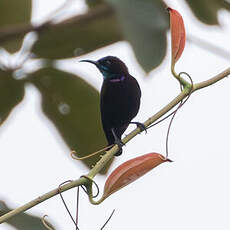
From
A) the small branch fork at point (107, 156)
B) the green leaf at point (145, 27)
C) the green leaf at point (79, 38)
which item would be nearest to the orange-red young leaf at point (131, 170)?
the small branch fork at point (107, 156)

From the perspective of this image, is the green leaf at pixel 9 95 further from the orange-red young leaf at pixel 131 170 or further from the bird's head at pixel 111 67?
the orange-red young leaf at pixel 131 170

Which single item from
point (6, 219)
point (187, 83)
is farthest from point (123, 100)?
point (6, 219)

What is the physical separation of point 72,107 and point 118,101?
25 cm

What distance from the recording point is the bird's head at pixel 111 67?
124 inches

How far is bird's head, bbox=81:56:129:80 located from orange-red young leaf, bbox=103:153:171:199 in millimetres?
1447

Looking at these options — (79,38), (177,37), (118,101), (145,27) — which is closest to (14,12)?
(79,38)

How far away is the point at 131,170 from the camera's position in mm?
1672

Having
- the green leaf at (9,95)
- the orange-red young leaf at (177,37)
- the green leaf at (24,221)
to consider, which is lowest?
the green leaf at (9,95)

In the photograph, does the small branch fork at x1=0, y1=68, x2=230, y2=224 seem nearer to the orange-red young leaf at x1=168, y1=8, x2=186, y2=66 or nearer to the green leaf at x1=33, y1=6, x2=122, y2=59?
the orange-red young leaf at x1=168, y1=8, x2=186, y2=66

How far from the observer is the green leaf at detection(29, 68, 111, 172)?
3.01 meters

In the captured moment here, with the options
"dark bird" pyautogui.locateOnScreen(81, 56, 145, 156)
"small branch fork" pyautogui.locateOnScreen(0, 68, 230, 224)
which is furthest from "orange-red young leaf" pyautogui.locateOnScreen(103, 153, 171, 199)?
"dark bird" pyautogui.locateOnScreen(81, 56, 145, 156)

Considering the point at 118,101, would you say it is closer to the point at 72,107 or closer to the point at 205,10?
the point at 72,107

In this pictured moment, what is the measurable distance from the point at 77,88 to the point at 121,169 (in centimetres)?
138

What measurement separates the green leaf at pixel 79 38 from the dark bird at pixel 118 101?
109 mm
